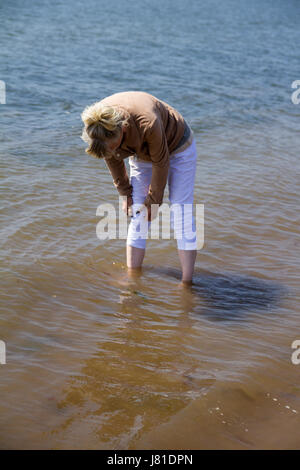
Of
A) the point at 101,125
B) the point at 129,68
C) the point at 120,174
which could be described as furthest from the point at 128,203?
the point at 129,68

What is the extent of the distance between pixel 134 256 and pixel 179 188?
0.75 m

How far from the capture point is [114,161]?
397cm

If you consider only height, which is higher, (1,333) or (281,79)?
(281,79)

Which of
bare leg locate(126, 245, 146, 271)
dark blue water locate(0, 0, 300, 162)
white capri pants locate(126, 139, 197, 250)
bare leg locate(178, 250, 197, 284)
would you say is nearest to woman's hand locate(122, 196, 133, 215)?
white capri pants locate(126, 139, 197, 250)

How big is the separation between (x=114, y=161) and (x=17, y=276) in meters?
1.20

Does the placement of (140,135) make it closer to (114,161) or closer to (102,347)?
(114,161)

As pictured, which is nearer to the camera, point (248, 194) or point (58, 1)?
point (248, 194)

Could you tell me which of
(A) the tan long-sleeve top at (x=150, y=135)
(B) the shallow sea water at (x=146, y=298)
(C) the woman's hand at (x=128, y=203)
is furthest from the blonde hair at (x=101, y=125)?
(B) the shallow sea water at (x=146, y=298)

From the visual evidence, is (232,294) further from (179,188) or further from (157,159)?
(157,159)

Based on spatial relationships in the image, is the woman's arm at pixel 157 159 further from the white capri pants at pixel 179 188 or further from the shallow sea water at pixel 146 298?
the shallow sea water at pixel 146 298

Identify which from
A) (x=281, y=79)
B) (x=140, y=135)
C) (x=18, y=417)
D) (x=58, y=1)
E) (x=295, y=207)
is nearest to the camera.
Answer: (x=18, y=417)

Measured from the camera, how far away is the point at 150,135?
3.50 meters

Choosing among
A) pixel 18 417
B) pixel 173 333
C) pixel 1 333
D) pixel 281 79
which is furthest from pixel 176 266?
pixel 281 79

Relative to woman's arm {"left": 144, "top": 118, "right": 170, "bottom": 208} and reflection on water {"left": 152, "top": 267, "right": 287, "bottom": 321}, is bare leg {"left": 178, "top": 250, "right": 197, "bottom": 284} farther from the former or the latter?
woman's arm {"left": 144, "top": 118, "right": 170, "bottom": 208}
